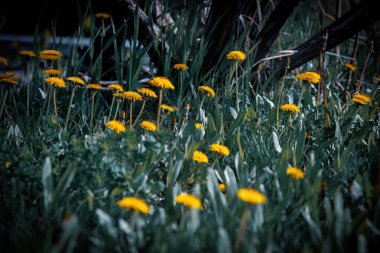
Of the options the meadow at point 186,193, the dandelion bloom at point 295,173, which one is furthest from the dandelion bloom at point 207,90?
the dandelion bloom at point 295,173

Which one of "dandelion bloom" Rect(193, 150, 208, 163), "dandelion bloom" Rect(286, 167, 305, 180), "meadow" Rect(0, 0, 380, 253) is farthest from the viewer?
"dandelion bloom" Rect(193, 150, 208, 163)

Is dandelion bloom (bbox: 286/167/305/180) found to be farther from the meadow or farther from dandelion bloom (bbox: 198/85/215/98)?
dandelion bloom (bbox: 198/85/215/98)

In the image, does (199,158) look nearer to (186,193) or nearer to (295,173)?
(186,193)

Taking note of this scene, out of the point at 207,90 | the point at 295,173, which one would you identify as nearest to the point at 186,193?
the point at 295,173

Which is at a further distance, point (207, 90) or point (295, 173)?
point (207, 90)

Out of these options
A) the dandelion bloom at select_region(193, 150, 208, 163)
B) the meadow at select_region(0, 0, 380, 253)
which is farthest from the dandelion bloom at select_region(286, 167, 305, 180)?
the dandelion bloom at select_region(193, 150, 208, 163)

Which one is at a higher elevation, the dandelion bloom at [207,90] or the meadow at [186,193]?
the dandelion bloom at [207,90]

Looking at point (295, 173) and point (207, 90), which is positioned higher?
point (207, 90)

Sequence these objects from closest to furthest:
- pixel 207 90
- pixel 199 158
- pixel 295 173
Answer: pixel 295 173, pixel 199 158, pixel 207 90

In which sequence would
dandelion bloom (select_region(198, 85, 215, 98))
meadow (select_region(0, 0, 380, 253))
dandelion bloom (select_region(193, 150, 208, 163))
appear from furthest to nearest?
dandelion bloom (select_region(198, 85, 215, 98))
dandelion bloom (select_region(193, 150, 208, 163))
meadow (select_region(0, 0, 380, 253))

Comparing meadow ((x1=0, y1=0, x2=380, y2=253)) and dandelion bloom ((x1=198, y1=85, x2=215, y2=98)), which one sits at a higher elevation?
dandelion bloom ((x1=198, y1=85, x2=215, y2=98))

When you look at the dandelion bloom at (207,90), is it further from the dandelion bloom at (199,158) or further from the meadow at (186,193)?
the dandelion bloom at (199,158)

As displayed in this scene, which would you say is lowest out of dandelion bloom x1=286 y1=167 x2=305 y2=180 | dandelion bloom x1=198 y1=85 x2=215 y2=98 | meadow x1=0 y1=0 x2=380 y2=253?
meadow x1=0 y1=0 x2=380 y2=253

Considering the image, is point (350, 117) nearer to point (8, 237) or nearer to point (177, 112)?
point (177, 112)
